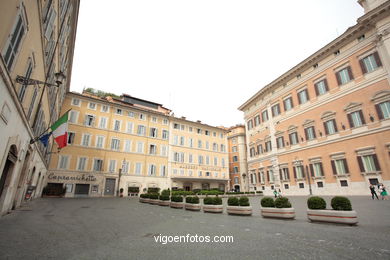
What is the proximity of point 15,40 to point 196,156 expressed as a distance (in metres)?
31.3

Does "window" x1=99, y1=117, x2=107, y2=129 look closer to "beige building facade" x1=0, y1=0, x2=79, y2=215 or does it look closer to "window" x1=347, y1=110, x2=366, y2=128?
"beige building facade" x1=0, y1=0, x2=79, y2=215

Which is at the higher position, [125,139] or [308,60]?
[308,60]

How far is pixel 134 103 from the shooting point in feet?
117

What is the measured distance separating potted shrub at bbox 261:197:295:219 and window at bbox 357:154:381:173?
1549 centimetres

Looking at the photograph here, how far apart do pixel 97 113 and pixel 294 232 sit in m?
28.9

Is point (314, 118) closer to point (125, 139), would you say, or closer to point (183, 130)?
point (183, 130)

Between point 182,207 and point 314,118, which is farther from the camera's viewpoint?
point 314,118

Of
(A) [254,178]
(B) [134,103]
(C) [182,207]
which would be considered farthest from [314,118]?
(B) [134,103]

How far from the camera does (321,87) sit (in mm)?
23734

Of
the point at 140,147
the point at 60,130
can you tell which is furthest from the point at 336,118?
the point at 140,147

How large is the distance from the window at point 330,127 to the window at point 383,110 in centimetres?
412

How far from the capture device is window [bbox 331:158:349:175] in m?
19.9

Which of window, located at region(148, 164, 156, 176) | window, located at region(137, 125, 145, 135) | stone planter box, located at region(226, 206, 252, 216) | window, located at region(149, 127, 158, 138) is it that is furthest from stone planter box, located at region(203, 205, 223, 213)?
window, located at region(149, 127, 158, 138)

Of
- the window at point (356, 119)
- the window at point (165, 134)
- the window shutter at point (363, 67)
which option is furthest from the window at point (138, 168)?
the window shutter at point (363, 67)
